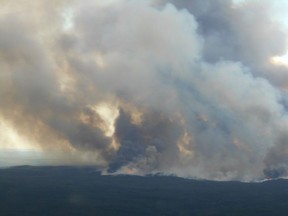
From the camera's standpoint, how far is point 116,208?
136 meters

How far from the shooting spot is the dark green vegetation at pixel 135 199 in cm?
13162

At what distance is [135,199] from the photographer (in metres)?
154

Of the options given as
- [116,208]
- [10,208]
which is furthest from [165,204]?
[10,208]

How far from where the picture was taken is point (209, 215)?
128 m

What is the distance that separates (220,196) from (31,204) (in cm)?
7866

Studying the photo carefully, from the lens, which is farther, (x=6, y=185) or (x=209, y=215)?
(x=6, y=185)

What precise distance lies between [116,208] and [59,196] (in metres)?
32.6

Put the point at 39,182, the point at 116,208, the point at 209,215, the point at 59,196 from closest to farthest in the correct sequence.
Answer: the point at 209,215 < the point at 116,208 < the point at 59,196 < the point at 39,182

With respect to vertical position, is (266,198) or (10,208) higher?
(266,198)

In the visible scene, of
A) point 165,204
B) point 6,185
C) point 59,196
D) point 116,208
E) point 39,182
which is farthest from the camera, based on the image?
point 39,182

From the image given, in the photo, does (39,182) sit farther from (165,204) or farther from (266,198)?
(266,198)

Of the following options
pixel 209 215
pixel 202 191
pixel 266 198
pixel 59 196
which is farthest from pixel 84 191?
pixel 266 198

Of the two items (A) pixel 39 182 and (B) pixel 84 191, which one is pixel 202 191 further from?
(A) pixel 39 182

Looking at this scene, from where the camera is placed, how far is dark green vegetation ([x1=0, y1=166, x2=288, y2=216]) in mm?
131625
